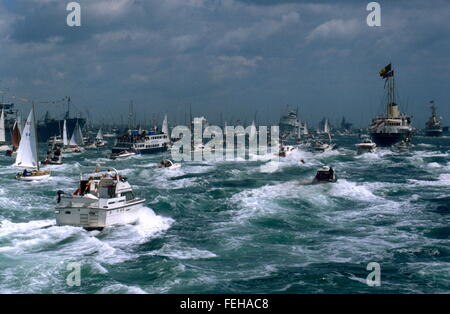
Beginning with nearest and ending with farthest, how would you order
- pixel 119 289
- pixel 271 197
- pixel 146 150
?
pixel 119 289, pixel 271 197, pixel 146 150

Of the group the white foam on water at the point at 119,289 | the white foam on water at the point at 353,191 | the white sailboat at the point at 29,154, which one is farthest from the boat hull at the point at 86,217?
the white sailboat at the point at 29,154

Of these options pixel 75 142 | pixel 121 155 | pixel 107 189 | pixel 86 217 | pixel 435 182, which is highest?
pixel 75 142

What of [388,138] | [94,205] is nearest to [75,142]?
[388,138]

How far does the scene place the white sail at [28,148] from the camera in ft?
221

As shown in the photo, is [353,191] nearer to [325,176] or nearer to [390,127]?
[325,176]

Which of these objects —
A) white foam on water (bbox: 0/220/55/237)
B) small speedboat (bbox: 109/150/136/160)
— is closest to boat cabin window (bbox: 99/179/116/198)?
white foam on water (bbox: 0/220/55/237)

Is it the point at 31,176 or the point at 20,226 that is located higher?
the point at 31,176

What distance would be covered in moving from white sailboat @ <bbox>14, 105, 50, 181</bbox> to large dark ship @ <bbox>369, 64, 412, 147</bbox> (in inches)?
4786

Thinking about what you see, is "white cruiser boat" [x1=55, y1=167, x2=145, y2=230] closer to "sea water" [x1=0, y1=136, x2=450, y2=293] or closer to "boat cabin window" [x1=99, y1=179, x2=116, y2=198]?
"boat cabin window" [x1=99, y1=179, x2=116, y2=198]

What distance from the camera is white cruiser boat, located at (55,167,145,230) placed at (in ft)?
107

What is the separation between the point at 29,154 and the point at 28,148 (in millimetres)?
1106

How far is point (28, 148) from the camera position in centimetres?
6894

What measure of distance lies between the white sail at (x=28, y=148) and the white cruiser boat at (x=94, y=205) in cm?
3760

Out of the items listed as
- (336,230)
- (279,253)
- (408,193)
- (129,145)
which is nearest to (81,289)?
(279,253)
